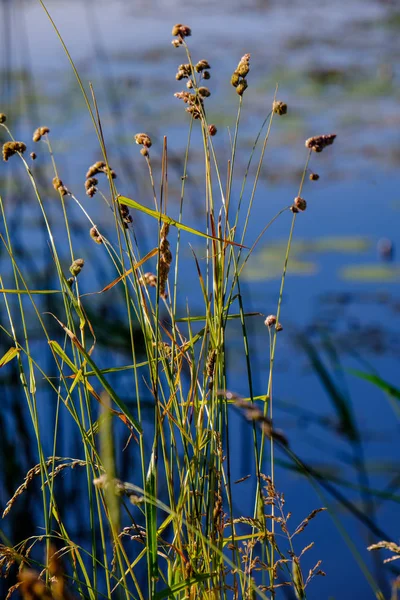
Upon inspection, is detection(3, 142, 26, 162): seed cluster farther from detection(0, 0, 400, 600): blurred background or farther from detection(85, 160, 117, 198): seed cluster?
detection(0, 0, 400, 600): blurred background

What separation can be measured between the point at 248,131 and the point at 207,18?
9.86 feet

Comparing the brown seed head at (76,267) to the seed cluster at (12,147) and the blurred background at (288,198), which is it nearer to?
the seed cluster at (12,147)

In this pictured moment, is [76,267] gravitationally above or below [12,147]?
below

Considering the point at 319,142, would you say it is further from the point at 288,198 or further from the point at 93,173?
the point at 288,198

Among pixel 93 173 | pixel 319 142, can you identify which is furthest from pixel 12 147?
pixel 319 142

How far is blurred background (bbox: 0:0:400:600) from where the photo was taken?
1941mm

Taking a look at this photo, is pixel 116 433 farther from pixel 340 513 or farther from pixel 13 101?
pixel 13 101

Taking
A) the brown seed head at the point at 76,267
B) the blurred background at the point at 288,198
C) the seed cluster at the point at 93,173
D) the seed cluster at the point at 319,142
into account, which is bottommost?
the brown seed head at the point at 76,267

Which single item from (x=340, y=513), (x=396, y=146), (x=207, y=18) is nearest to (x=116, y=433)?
(x=340, y=513)

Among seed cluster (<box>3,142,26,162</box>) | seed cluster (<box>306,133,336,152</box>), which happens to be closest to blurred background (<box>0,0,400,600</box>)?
seed cluster (<box>306,133,336,152</box>)

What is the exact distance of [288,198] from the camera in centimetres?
397

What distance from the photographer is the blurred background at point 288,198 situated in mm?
1941

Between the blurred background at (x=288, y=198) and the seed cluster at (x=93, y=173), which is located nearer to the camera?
the seed cluster at (x=93, y=173)

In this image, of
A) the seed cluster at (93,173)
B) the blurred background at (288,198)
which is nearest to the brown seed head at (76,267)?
the seed cluster at (93,173)
